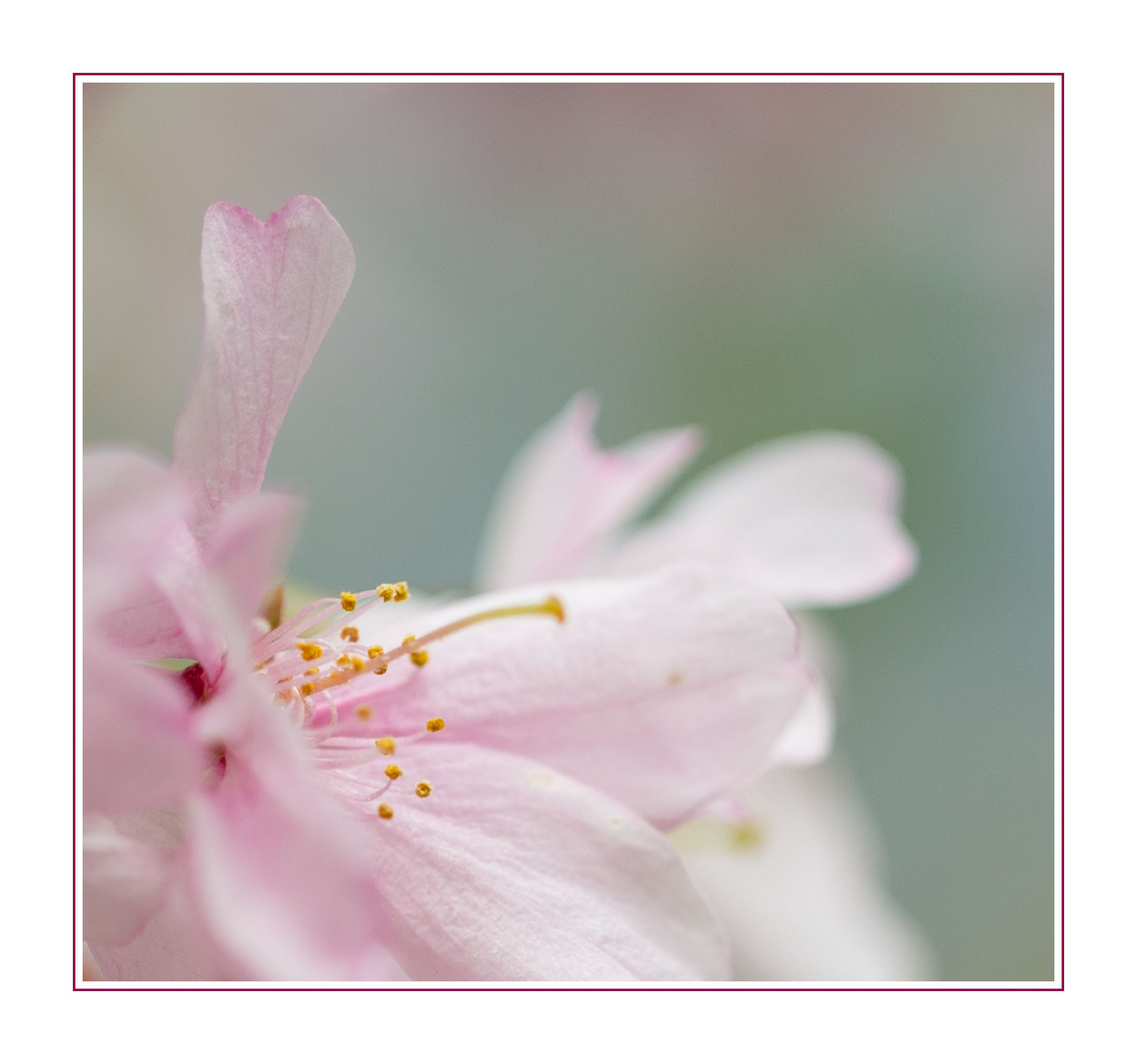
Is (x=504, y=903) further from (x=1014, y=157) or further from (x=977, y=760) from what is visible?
(x=977, y=760)

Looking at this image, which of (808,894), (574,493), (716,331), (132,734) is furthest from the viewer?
(716,331)

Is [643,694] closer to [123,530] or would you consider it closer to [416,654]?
[416,654]

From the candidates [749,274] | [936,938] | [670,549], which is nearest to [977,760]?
[936,938]

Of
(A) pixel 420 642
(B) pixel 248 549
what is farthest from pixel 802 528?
(B) pixel 248 549

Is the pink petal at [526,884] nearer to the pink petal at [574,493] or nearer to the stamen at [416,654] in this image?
the stamen at [416,654]

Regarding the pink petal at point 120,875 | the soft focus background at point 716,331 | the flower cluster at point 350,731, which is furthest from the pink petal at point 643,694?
the soft focus background at point 716,331

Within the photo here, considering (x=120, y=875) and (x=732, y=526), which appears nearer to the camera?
(x=120, y=875)
